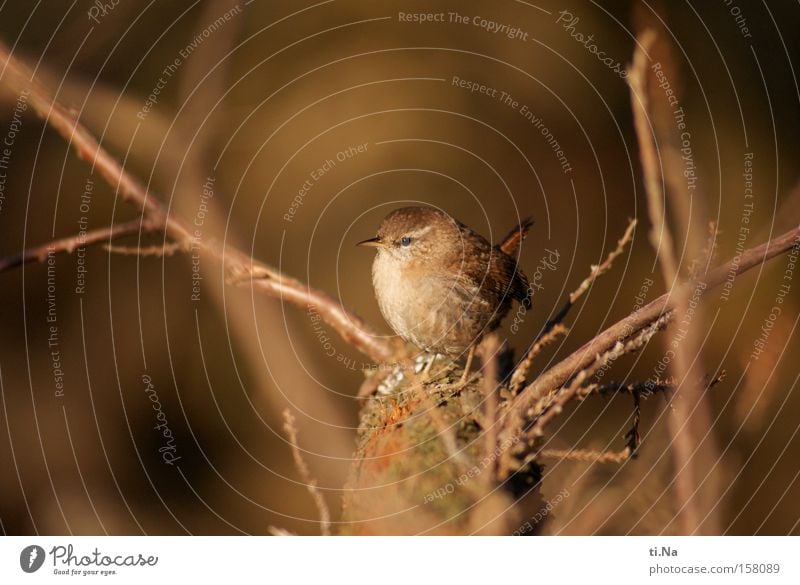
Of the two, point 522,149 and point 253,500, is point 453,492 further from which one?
point 522,149

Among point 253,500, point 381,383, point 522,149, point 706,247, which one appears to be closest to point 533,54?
point 522,149

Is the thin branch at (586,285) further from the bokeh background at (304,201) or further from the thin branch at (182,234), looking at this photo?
the bokeh background at (304,201)
